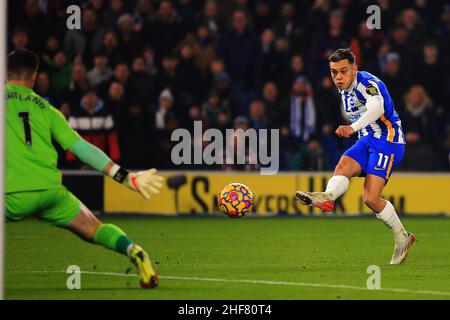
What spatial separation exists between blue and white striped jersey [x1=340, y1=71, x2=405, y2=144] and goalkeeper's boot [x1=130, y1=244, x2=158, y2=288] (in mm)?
2884

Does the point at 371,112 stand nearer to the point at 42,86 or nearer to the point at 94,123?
the point at 94,123

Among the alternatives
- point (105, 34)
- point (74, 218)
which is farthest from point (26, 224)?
point (74, 218)

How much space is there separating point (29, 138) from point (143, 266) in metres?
1.14

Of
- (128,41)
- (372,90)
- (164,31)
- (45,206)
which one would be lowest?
(45,206)

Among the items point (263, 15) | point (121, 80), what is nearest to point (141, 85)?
point (121, 80)

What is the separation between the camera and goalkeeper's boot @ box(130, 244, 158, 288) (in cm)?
751

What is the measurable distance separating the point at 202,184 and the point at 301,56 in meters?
2.89

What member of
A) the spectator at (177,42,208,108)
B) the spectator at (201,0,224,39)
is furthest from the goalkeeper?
the spectator at (201,0,224,39)

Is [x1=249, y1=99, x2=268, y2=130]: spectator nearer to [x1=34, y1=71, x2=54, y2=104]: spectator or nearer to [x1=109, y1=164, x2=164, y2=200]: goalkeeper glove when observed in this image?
[x1=34, y1=71, x2=54, y2=104]: spectator

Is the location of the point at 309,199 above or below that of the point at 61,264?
above

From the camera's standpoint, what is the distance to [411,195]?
15.7m

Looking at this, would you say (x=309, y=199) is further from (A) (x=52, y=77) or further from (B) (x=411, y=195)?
(A) (x=52, y=77)

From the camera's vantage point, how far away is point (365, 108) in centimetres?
966

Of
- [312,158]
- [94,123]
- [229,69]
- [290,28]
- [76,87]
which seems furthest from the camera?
[290,28]
